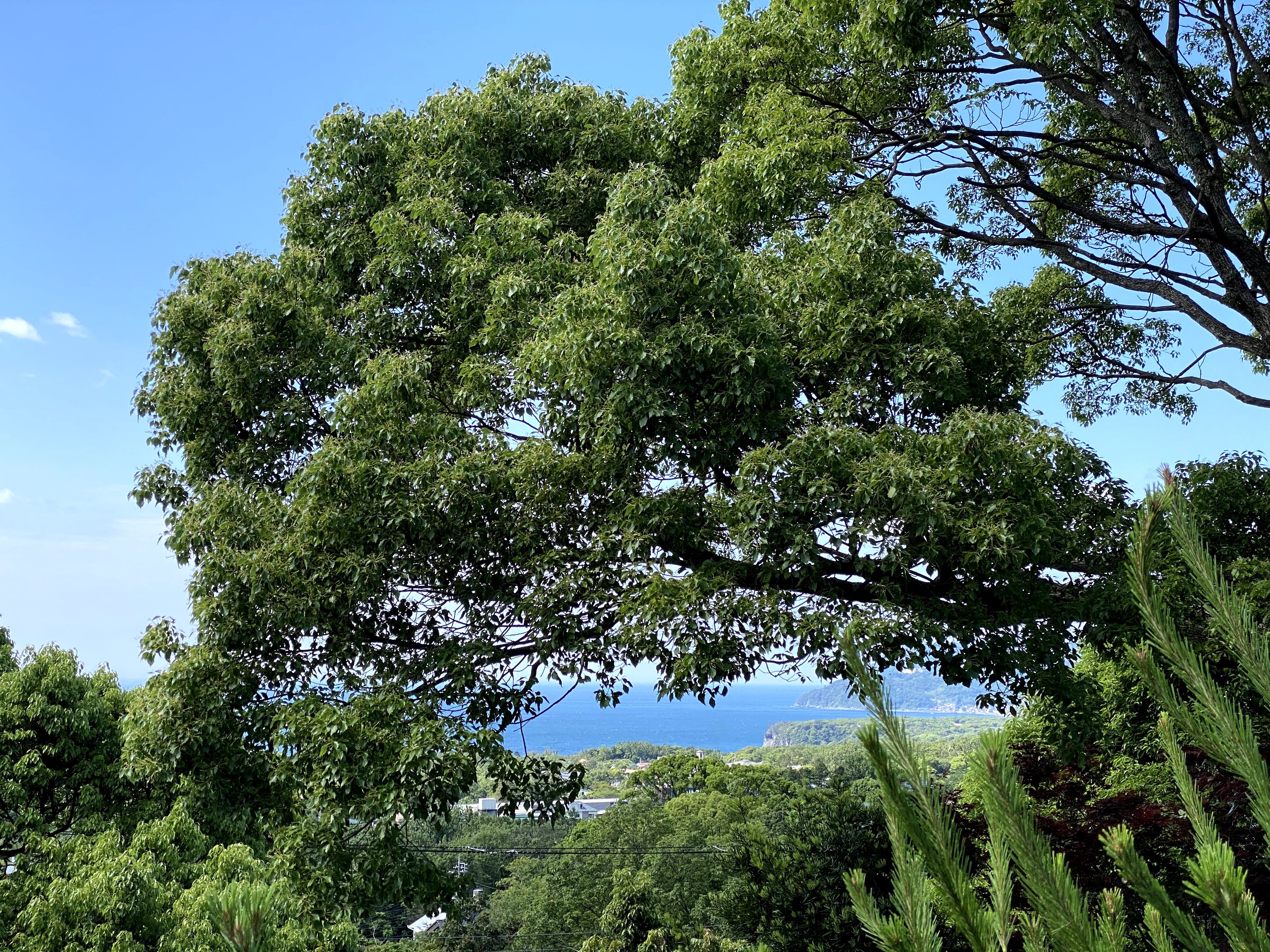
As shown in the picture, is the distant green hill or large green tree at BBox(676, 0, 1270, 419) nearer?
large green tree at BBox(676, 0, 1270, 419)

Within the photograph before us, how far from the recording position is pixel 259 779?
28.8 ft

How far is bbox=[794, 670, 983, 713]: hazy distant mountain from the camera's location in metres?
2.52

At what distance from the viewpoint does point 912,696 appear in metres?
97.0

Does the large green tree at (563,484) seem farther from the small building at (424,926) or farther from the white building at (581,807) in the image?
the small building at (424,926)

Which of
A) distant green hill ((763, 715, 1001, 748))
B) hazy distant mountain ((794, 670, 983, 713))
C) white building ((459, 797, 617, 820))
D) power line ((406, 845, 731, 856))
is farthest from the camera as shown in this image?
distant green hill ((763, 715, 1001, 748))

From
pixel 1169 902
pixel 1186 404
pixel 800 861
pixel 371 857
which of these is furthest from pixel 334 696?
pixel 1186 404

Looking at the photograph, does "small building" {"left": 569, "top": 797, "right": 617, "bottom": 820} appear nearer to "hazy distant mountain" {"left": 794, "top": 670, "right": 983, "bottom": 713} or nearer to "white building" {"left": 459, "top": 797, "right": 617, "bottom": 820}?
"white building" {"left": 459, "top": 797, "right": 617, "bottom": 820}

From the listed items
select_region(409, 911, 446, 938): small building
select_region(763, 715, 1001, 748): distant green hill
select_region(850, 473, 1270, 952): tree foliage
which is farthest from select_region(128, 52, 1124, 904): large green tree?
select_region(763, 715, 1001, 748): distant green hill

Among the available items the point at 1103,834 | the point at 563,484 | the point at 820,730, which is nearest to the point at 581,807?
the point at 563,484

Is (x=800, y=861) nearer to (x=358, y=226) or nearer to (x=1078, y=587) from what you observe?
(x=1078, y=587)

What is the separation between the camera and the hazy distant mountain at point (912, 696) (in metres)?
2.52

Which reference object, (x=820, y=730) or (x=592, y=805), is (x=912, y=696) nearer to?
(x=820, y=730)

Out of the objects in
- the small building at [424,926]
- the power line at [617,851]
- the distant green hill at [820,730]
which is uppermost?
Answer: the power line at [617,851]

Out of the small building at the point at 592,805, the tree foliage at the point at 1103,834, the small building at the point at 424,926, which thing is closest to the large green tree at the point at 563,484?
the tree foliage at the point at 1103,834
